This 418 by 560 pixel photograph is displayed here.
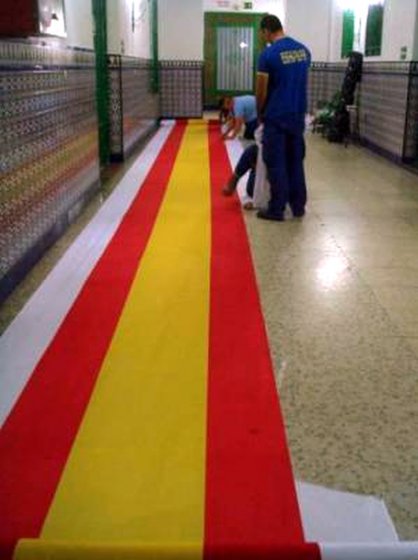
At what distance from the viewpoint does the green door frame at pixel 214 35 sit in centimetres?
1534

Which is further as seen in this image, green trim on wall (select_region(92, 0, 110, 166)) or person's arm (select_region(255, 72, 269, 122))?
green trim on wall (select_region(92, 0, 110, 166))

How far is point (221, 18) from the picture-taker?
50.5ft

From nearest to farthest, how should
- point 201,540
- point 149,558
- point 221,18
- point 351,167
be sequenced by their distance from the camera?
point 149,558
point 201,540
point 351,167
point 221,18

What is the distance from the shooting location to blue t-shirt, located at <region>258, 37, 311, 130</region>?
5.00m

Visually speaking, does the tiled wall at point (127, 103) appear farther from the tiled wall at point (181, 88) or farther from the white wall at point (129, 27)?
the tiled wall at point (181, 88)

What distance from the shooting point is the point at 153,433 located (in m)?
2.29

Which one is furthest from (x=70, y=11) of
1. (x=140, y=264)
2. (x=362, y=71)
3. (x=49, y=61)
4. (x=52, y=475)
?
(x=362, y=71)

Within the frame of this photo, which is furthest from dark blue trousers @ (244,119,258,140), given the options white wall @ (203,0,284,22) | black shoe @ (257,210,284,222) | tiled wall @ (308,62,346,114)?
white wall @ (203,0,284,22)

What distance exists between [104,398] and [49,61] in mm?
2738

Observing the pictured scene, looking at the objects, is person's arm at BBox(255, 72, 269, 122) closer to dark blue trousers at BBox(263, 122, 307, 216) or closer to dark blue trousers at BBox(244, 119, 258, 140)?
dark blue trousers at BBox(263, 122, 307, 216)

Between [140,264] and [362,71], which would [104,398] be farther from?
[362,71]

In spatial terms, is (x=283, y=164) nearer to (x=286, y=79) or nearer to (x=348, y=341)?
(x=286, y=79)

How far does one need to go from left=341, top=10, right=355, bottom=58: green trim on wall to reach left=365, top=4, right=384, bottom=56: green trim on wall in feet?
5.56

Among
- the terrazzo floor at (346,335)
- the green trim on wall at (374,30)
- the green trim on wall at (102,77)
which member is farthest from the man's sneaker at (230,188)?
the green trim on wall at (374,30)
